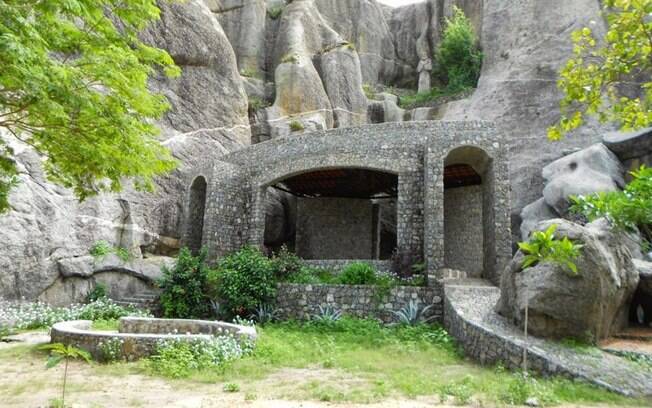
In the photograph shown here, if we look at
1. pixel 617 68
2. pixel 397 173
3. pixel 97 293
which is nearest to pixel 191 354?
pixel 97 293

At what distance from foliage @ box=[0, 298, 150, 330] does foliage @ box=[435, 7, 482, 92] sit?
24402mm

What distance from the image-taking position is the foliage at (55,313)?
12180mm

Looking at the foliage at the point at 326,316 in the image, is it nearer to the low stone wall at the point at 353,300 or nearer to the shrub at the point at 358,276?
the low stone wall at the point at 353,300

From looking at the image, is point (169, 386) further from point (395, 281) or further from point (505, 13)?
point (505, 13)

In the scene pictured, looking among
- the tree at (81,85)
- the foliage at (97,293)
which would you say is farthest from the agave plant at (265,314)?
the tree at (81,85)

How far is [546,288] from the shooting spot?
8.27 metres

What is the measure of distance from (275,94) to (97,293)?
51.4ft

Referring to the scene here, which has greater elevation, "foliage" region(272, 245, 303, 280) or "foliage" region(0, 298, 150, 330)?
"foliage" region(272, 245, 303, 280)

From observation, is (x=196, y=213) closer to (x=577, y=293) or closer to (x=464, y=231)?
(x=464, y=231)

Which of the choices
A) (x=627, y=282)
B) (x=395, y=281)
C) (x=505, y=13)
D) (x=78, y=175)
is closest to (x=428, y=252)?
(x=395, y=281)

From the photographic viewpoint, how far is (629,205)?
28.5 ft

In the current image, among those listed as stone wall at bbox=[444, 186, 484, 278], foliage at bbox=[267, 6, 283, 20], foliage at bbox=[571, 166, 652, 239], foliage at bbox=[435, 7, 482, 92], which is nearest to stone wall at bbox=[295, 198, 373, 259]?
stone wall at bbox=[444, 186, 484, 278]

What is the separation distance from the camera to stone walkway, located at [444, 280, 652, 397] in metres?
6.72

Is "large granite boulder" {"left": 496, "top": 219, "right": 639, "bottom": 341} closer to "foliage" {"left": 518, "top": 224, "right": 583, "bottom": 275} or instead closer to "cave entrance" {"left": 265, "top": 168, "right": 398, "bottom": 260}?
"foliage" {"left": 518, "top": 224, "right": 583, "bottom": 275}
